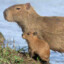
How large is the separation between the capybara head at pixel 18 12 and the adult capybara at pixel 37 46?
685mm

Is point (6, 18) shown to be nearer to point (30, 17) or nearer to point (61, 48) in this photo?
point (30, 17)

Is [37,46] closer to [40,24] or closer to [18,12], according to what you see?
[40,24]

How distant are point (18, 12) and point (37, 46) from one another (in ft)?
3.72

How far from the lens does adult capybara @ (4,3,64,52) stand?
594 cm

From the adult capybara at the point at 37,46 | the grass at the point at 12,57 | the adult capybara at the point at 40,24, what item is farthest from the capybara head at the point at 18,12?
the grass at the point at 12,57

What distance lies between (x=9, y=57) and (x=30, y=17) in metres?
1.57

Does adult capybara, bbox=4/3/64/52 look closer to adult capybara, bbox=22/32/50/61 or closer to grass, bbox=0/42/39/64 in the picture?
adult capybara, bbox=22/32/50/61

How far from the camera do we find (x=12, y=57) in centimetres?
507

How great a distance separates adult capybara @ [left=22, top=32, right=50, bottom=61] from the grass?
0.20m

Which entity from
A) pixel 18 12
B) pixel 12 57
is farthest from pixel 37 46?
pixel 18 12

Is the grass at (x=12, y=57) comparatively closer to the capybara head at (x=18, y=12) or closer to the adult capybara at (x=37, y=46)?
the adult capybara at (x=37, y=46)

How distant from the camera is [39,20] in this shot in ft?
20.0

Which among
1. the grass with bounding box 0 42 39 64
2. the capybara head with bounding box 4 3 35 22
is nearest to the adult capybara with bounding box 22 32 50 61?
the grass with bounding box 0 42 39 64

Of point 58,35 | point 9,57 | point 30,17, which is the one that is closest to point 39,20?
point 30,17
